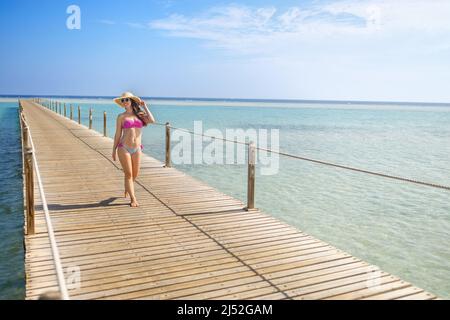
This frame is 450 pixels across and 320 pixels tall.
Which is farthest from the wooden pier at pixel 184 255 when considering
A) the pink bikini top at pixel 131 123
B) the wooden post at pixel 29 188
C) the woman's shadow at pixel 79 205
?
the pink bikini top at pixel 131 123

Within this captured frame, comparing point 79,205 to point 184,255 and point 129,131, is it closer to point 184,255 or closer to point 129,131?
point 129,131

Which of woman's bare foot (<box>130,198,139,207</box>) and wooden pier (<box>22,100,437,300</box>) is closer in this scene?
wooden pier (<box>22,100,437,300</box>)

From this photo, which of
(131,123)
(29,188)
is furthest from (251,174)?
(29,188)

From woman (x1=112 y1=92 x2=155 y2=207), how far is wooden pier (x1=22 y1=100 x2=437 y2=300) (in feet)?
2.89

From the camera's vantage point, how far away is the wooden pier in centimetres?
439

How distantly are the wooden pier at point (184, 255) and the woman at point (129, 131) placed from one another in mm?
880

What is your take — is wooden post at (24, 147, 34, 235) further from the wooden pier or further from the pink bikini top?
the pink bikini top

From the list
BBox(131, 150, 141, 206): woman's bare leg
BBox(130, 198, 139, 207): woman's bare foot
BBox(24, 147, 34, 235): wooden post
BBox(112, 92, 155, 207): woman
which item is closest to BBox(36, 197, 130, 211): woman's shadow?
BBox(130, 198, 139, 207): woman's bare foot

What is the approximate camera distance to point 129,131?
7348 mm

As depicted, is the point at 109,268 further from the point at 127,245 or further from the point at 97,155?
the point at 97,155

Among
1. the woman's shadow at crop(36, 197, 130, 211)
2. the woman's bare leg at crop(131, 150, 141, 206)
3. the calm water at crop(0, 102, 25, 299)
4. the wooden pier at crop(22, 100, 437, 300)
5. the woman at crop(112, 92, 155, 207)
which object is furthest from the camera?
the woman's shadow at crop(36, 197, 130, 211)

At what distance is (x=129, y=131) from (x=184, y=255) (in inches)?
113

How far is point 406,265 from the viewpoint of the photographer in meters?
8.26
